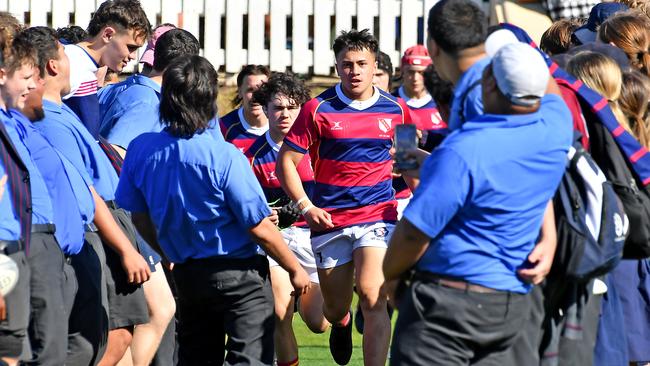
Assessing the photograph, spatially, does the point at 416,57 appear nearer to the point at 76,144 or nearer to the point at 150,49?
the point at 150,49

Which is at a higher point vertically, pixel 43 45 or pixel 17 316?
pixel 43 45

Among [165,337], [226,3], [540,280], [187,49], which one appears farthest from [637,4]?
[226,3]

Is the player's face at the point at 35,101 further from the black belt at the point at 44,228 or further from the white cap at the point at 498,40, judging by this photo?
the white cap at the point at 498,40

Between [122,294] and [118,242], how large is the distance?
59 cm

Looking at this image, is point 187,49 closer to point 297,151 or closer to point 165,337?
point 297,151

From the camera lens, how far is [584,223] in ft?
16.0

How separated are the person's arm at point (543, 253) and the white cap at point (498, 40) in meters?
0.72

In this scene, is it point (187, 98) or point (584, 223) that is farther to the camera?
point (187, 98)

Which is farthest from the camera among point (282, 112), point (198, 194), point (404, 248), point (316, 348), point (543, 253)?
point (316, 348)

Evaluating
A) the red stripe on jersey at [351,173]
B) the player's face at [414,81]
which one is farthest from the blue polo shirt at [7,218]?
the player's face at [414,81]

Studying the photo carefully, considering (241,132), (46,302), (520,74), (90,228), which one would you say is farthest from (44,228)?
(241,132)

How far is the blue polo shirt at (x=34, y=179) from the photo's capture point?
5.30 meters

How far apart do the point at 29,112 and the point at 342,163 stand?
8.66 feet

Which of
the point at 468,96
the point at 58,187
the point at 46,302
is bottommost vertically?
the point at 46,302
